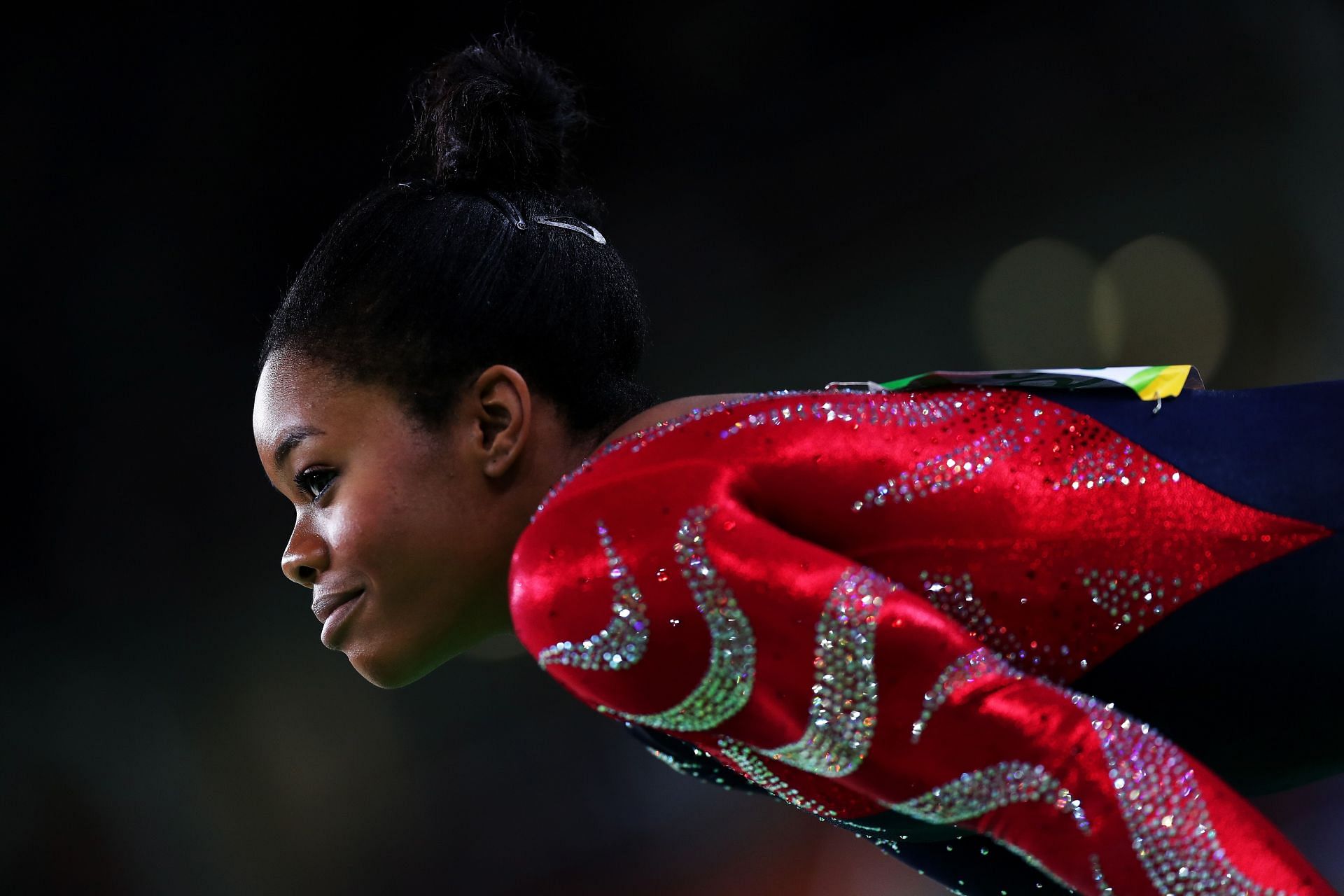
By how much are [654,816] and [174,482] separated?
4.24 ft

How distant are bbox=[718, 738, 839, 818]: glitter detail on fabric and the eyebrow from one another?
1.59 ft

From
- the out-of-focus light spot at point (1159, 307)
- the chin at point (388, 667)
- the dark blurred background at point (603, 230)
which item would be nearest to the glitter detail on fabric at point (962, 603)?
the chin at point (388, 667)

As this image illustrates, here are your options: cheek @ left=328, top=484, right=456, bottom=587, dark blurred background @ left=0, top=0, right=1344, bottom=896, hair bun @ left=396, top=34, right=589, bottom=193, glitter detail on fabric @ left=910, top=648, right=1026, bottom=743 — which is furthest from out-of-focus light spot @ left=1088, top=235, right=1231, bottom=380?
glitter detail on fabric @ left=910, top=648, right=1026, bottom=743

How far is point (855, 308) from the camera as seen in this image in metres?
3.09

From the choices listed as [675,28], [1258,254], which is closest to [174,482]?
[675,28]

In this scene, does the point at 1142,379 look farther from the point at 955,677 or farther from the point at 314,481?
the point at 314,481

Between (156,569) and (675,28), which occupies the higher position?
(675,28)

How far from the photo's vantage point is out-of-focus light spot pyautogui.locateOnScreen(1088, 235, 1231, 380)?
123 inches

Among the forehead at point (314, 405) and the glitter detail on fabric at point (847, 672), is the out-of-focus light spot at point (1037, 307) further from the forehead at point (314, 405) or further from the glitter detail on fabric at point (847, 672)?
the glitter detail on fabric at point (847, 672)

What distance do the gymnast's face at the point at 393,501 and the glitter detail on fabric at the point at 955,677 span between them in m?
0.49

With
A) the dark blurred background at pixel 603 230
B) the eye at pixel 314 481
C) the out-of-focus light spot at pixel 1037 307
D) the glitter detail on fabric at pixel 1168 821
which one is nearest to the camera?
the glitter detail on fabric at pixel 1168 821

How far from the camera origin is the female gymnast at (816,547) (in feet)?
2.84

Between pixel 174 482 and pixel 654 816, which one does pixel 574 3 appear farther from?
pixel 654 816

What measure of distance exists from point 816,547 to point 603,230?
207 centimetres
